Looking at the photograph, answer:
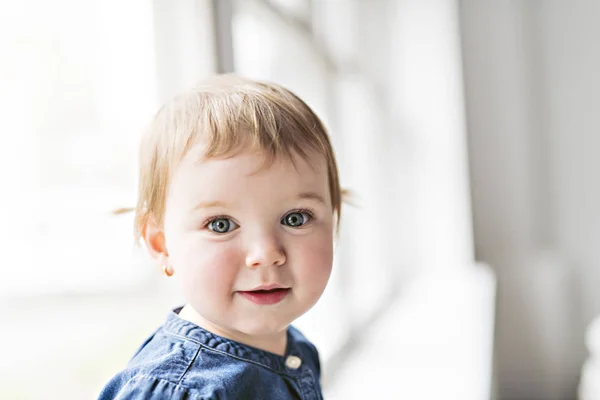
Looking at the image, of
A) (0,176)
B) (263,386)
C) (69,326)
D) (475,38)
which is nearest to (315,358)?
(263,386)

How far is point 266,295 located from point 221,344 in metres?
0.08

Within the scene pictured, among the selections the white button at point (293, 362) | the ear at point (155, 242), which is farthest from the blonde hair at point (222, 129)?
the white button at point (293, 362)

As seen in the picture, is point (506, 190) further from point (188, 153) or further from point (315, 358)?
point (188, 153)

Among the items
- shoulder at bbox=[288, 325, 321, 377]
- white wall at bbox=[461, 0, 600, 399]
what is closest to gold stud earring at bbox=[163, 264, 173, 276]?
shoulder at bbox=[288, 325, 321, 377]

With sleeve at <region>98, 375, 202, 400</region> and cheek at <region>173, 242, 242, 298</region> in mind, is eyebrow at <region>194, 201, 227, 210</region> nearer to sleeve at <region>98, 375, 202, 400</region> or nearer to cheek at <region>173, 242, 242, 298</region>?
cheek at <region>173, 242, 242, 298</region>

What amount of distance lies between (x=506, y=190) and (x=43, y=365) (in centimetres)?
101

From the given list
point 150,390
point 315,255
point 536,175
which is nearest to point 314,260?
point 315,255

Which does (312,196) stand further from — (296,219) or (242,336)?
(242,336)

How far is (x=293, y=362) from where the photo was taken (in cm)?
77

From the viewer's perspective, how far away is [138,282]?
0.98 metres

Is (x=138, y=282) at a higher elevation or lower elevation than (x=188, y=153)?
lower

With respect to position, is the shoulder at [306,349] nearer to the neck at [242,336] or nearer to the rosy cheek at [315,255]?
the neck at [242,336]

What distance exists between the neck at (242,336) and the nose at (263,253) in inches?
4.3

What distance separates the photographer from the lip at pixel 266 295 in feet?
2.16
